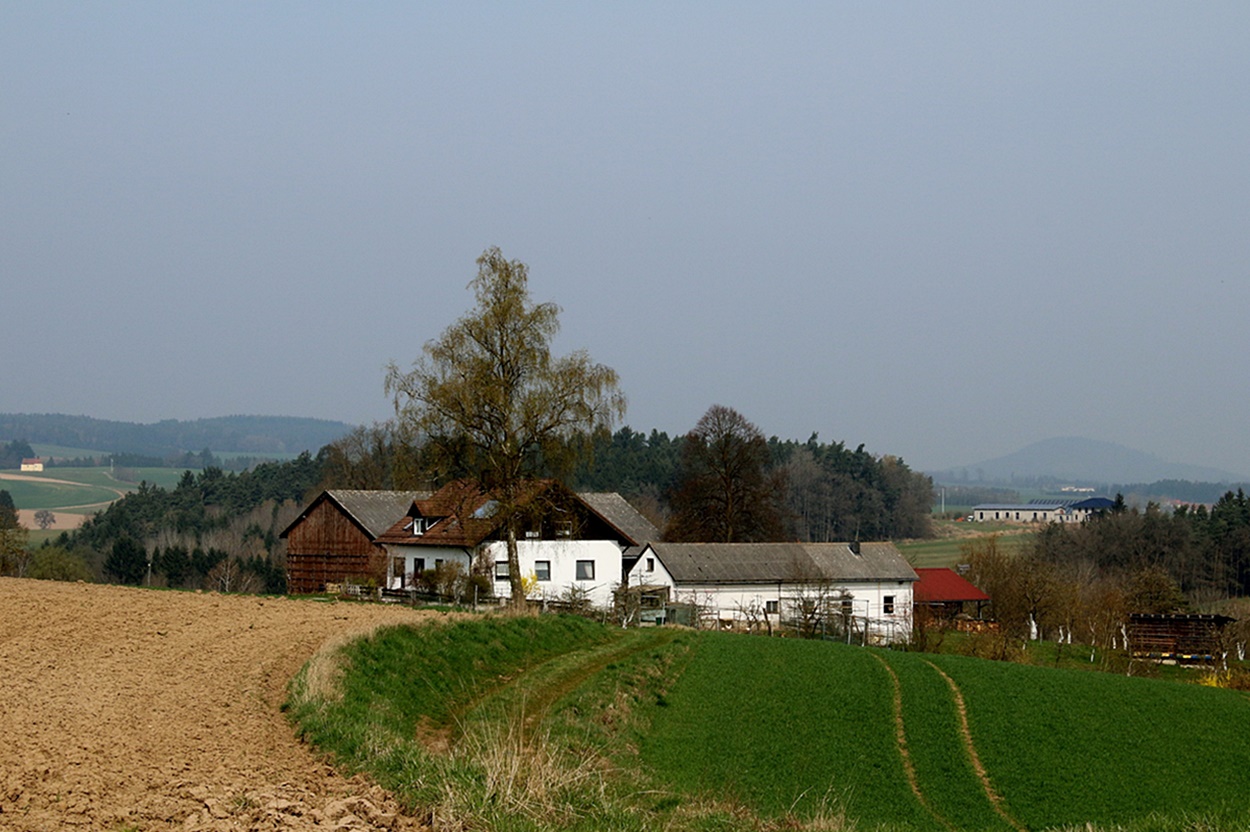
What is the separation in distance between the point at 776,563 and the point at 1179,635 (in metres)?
20.0

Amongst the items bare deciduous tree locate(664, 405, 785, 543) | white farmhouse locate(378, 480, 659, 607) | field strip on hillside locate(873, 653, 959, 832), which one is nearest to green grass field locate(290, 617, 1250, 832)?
field strip on hillside locate(873, 653, 959, 832)

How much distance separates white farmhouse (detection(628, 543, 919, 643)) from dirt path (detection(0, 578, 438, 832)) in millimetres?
35734

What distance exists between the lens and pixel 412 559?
55.9 metres

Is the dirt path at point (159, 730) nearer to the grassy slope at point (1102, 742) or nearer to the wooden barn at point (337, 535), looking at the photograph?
the grassy slope at point (1102, 742)

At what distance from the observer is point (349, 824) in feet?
28.7

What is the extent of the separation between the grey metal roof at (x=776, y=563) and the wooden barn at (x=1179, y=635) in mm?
11933

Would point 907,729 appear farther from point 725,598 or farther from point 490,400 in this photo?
point 725,598

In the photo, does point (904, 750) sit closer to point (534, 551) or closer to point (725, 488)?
point (534, 551)

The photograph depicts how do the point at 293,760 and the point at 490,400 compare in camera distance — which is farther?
the point at 490,400

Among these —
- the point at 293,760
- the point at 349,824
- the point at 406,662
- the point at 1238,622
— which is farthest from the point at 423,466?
the point at 1238,622

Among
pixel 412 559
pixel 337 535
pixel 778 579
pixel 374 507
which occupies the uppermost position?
pixel 374 507

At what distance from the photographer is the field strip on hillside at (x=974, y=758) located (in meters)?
20.7

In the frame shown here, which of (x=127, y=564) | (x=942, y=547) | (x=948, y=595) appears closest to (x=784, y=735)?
(x=948, y=595)

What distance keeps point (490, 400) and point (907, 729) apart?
60.2 feet
